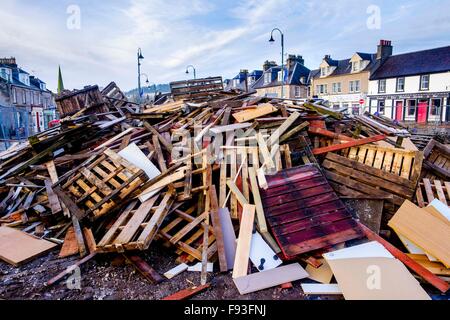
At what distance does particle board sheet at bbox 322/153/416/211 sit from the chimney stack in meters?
31.2

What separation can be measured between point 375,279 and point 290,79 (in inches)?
1446

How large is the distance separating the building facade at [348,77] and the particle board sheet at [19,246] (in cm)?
3123

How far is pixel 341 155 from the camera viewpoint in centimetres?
661

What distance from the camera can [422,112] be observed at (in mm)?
28438

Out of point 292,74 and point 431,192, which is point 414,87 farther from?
point 431,192

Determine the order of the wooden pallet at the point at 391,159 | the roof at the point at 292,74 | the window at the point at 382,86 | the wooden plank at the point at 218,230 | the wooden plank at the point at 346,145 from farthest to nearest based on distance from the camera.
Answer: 1. the roof at the point at 292,74
2. the window at the point at 382,86
3. the wooden plank at the point at 346,145
4. the wooden pallet at the point at 391,159
5. the wooden plank at the point at 218,230

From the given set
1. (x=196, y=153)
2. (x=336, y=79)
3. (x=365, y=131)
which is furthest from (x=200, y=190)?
(x=336, y=79)

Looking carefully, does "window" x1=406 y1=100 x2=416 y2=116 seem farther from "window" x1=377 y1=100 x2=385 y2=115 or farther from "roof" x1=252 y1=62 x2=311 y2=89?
"roof" x1=252 y1=62 x2=311 y2=89

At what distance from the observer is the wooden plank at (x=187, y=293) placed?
393cm

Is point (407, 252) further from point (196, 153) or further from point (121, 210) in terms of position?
point (121, 210)

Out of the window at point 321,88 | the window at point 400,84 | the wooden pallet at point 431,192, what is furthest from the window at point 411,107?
the wooden pallet at point 431,192

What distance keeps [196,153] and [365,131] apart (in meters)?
4.36

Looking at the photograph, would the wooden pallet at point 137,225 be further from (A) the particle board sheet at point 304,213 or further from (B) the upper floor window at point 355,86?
(B) the upper floor window at point 355,86
